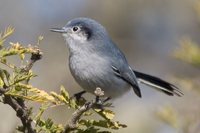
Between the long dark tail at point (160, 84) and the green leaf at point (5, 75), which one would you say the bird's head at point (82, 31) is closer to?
the long dark tail at point (160, 84)

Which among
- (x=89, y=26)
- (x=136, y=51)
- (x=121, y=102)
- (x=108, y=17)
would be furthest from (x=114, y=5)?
(x=89, y=26)

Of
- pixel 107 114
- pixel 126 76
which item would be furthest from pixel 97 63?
pixel 107 114

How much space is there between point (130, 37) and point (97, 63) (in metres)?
3.36

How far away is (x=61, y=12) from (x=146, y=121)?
2.22m

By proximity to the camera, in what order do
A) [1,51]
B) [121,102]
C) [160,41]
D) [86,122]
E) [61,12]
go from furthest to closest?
[160,41] < [61,12] < [121,102] < [86,122] < [1,51]

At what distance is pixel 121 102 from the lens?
220 inches

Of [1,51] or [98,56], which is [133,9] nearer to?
[98,56]

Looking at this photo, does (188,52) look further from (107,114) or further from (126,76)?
(107,114)

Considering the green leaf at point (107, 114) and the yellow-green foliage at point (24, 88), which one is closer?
the yellow-green foliage at point (24, 88)

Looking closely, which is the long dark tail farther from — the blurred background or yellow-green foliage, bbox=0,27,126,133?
yellow-green foliage, bbox=0,27,126,133

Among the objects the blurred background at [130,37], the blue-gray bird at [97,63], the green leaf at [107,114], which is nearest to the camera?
the green leaf at [107,114]

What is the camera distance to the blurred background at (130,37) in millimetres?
4625

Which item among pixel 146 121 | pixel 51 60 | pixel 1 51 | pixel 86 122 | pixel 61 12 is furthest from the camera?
pixel 61 12

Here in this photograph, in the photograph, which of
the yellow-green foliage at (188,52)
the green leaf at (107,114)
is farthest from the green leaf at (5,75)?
the yellow-green foliage at (188,52)
